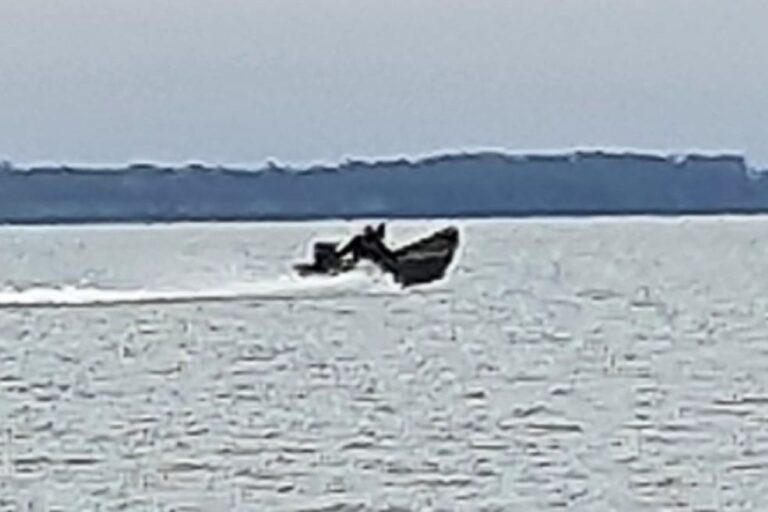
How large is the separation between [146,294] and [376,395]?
25.1 m

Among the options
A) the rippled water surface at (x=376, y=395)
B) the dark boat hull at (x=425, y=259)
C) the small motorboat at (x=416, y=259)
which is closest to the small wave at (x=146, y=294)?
the rippled water surface at (x=376, y=395)

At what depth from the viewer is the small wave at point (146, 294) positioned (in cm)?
4703

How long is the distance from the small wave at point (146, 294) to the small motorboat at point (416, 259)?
5.63m

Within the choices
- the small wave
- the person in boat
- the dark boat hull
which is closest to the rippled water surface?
the small wave

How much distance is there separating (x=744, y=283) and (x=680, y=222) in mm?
66022

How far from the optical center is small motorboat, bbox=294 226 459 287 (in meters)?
34.8

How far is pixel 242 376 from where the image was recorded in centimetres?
2948

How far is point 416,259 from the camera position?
35594 mm

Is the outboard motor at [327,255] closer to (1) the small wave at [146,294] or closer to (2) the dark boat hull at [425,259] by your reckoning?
(2) the dark boat hull at [425,259]

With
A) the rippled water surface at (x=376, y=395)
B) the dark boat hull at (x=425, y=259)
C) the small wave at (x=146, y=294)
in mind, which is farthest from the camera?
the small wave at (x=146, y=294)

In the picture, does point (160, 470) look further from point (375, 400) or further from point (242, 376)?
point (242, 376)

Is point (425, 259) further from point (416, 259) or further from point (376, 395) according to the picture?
point (376, 395)

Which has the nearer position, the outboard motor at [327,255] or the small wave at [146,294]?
the outboard motor at [327,255]

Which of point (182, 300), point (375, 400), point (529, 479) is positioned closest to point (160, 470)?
point (529, 479)
